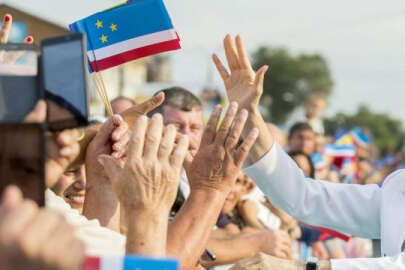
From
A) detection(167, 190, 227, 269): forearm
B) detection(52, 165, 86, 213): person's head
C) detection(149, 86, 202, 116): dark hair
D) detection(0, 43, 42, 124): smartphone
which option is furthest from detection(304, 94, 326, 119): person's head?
detection(0, 43, 42, 124): smartphone

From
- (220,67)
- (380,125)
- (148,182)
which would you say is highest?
(220,67)

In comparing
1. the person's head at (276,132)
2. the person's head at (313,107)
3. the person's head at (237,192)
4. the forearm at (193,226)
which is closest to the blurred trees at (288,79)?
the person's head at (313,107)

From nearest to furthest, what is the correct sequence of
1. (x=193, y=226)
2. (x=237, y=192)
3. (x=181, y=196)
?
1. (x=193, y=226)
2. (x=181, y=196)
3. (x=237, y=192)

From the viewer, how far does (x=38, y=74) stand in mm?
2238

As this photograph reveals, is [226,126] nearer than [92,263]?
No

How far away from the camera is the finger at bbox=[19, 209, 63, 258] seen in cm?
181

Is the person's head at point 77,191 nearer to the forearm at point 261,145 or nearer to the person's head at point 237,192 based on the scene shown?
the forearm at point 261,145

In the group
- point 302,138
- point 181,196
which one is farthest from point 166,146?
point 302,138

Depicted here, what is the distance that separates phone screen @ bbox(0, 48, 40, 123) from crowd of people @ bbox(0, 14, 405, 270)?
0.06 metres

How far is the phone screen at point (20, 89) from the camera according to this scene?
2168 mm

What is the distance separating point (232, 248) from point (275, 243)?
269mm

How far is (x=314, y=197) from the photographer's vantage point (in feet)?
14.6

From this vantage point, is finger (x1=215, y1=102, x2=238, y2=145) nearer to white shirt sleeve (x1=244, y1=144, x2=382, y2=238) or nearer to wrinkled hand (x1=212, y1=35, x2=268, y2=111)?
wrinkled hand (x1=212, y1=35, x2=268, y2=111)

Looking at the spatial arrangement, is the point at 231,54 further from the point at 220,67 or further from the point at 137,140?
the point at 137,140
